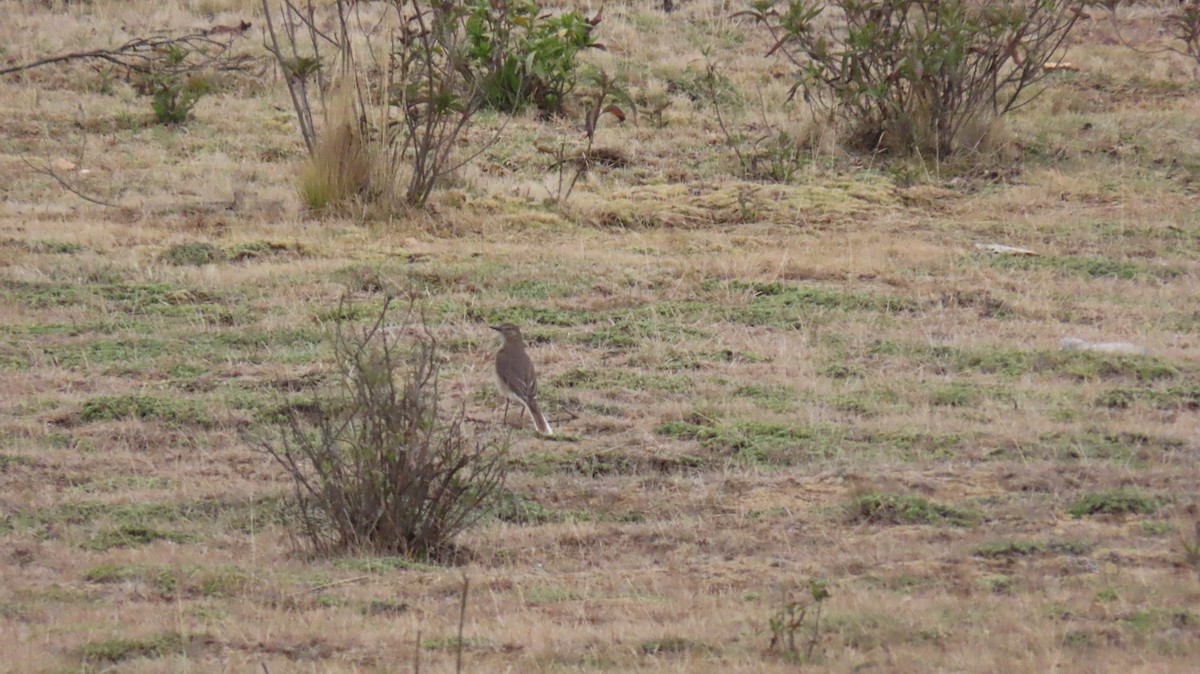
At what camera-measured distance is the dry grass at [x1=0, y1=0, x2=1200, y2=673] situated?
489cm

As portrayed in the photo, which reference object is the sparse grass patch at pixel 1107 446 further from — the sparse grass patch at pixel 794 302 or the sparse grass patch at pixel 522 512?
the sparse grass patch at pixel 794 302

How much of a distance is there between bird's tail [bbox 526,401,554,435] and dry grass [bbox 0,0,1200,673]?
75 mm

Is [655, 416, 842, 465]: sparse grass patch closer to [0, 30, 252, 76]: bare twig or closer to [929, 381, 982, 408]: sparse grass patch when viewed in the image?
[929, 381, 982, 408]: sparse grass patch

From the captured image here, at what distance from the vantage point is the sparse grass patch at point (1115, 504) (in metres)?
5.91

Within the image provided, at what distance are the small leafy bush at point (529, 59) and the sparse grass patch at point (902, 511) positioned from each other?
8.16 m

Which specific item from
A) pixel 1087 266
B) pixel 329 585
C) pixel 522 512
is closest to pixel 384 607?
pixel 329 585

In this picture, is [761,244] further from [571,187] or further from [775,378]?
[775,378]

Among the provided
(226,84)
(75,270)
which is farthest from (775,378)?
(226,84)

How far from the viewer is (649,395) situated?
7.99 m

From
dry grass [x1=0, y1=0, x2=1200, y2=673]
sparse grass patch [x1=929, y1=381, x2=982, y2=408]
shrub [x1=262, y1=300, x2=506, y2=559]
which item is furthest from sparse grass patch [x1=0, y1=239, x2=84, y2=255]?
sparse grass patch [x1=929, y1=381, x2=982, y2=408]

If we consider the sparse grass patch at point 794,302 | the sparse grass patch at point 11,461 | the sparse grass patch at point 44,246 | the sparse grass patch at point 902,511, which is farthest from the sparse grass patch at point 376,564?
the sparse grass patch at point 44,246

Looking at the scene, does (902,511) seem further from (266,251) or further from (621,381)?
(266,251)

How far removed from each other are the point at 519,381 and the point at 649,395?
97 centimetres

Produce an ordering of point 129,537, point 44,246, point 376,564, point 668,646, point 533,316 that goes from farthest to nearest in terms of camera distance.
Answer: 1. point 44,246
2. point 533,316
3. point 129,537
4. point 376,564
5. point 668,646
